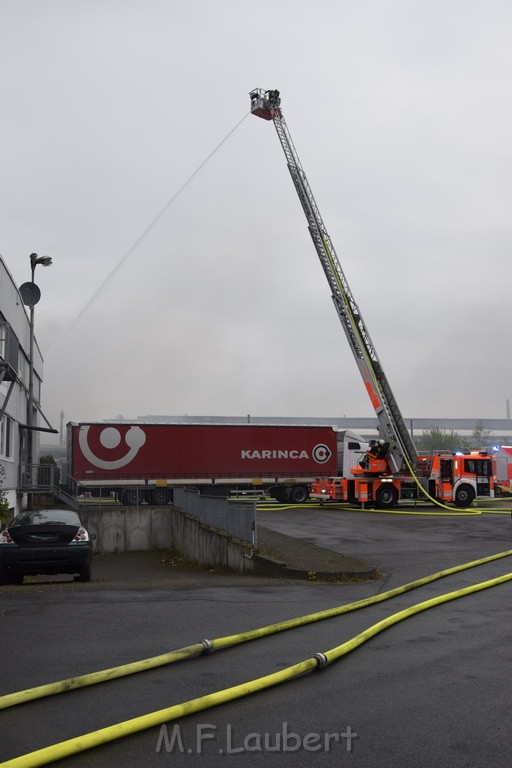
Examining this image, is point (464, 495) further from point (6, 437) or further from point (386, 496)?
point (6, 437)

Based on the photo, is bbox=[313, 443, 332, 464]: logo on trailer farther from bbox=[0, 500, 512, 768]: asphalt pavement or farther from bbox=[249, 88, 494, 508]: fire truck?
bbox=[0, 500, 512, 768]: asphalt pavement

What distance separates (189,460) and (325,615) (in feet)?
88.8

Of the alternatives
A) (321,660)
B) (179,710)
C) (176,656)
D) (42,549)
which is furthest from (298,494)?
(179,710)

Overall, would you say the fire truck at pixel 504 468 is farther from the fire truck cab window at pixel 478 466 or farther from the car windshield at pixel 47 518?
the car windshield at pixel 47 518

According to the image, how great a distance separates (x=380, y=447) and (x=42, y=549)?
19458 mm

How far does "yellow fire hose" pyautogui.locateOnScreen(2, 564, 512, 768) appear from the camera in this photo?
4270mm

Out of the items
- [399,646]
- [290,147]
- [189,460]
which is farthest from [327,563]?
[189,460]

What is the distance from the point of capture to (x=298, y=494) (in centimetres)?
3659

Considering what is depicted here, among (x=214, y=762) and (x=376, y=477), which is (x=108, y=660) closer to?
(x=214, y=762)

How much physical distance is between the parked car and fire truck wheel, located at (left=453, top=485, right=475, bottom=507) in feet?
65.4

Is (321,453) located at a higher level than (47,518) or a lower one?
higher

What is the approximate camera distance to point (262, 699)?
5520 millimetres

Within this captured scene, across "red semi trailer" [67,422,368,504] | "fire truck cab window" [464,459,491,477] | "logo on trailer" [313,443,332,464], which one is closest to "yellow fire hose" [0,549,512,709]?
"fire truck cab window" [464,459,491,477]

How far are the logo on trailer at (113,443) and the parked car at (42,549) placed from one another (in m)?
21.1
